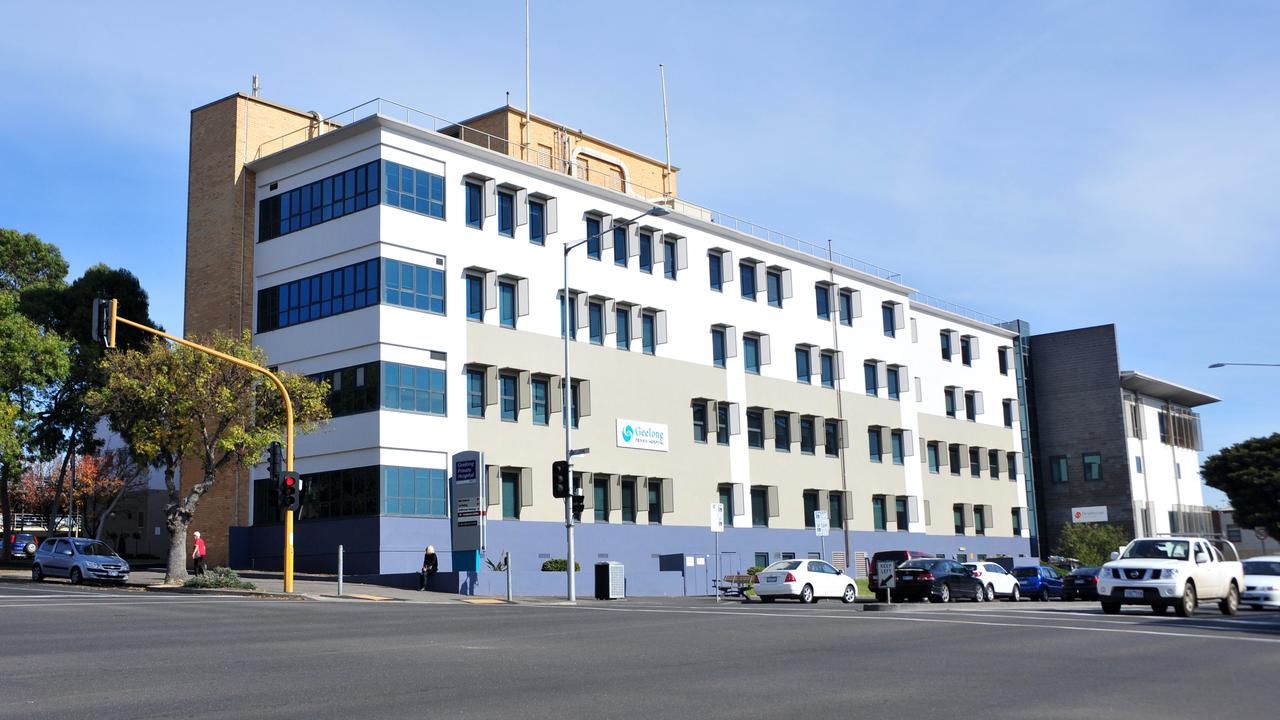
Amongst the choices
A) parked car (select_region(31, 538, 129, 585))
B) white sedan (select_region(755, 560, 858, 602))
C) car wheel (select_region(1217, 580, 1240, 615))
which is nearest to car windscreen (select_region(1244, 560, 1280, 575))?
car wheel (select_region(1217, 580, 1240, 615))

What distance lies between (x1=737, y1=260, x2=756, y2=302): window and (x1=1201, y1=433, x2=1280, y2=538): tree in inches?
1603

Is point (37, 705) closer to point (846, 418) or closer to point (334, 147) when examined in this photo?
point (334, 147)

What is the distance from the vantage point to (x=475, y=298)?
148ft

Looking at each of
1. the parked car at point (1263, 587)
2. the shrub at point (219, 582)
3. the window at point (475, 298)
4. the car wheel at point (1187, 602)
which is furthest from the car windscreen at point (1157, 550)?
the window at point (475, 298)

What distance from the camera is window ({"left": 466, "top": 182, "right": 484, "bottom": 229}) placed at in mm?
45531

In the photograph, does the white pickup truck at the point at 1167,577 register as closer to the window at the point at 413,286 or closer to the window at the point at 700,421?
the window at the point at 413,286

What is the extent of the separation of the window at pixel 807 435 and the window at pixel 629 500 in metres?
12.5

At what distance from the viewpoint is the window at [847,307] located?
64.0m

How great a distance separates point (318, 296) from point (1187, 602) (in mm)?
31575

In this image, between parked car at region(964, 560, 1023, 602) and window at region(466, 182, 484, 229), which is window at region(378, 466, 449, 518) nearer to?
window at region(466, 182, 484, 229)

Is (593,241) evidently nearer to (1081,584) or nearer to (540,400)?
(540,400)

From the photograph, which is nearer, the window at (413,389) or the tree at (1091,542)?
the window at (413,389)

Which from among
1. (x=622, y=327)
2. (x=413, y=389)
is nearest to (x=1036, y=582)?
(x=622, y=327)

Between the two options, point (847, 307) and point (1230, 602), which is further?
point (847, 307)
